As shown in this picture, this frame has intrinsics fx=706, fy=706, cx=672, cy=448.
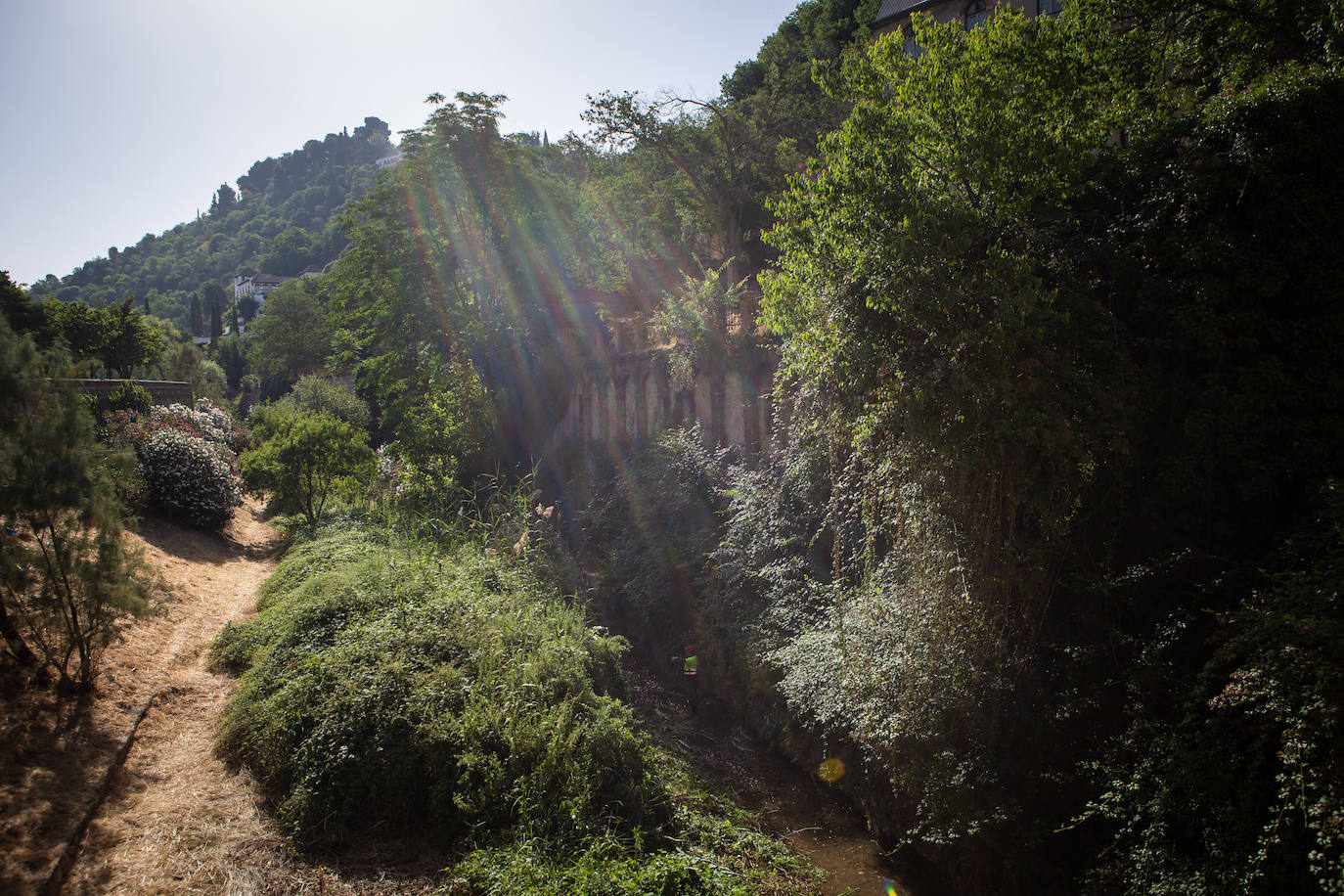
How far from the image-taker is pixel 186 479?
15148 millimetres

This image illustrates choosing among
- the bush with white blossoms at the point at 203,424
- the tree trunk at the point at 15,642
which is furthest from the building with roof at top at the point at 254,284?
the tree trunk at the point at 15,642

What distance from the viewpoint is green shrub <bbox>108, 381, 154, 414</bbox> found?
1862 centimetres

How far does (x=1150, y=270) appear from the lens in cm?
543

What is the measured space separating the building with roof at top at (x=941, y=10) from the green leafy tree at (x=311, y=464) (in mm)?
16318

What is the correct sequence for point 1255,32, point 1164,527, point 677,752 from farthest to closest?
point 677,752 → point 1255,32 → point 1164,527

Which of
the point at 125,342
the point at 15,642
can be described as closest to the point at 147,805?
the point at 15,642

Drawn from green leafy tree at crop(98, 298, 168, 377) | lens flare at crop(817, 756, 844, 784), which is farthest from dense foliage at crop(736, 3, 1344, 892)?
green leafy tree at crop(98, 298, 168, 377)

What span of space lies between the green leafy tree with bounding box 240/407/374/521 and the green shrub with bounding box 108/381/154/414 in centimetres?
407

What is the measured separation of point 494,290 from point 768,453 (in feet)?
34.8

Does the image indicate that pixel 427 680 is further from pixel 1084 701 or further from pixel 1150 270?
pixel 1150 270

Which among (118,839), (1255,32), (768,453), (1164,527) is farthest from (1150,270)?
(118,839)

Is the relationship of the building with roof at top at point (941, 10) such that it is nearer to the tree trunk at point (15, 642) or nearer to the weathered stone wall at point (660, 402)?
the weathered stone wall at point (660, 402)

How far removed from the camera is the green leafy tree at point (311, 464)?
53.0 feet

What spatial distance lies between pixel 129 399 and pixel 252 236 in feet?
322
